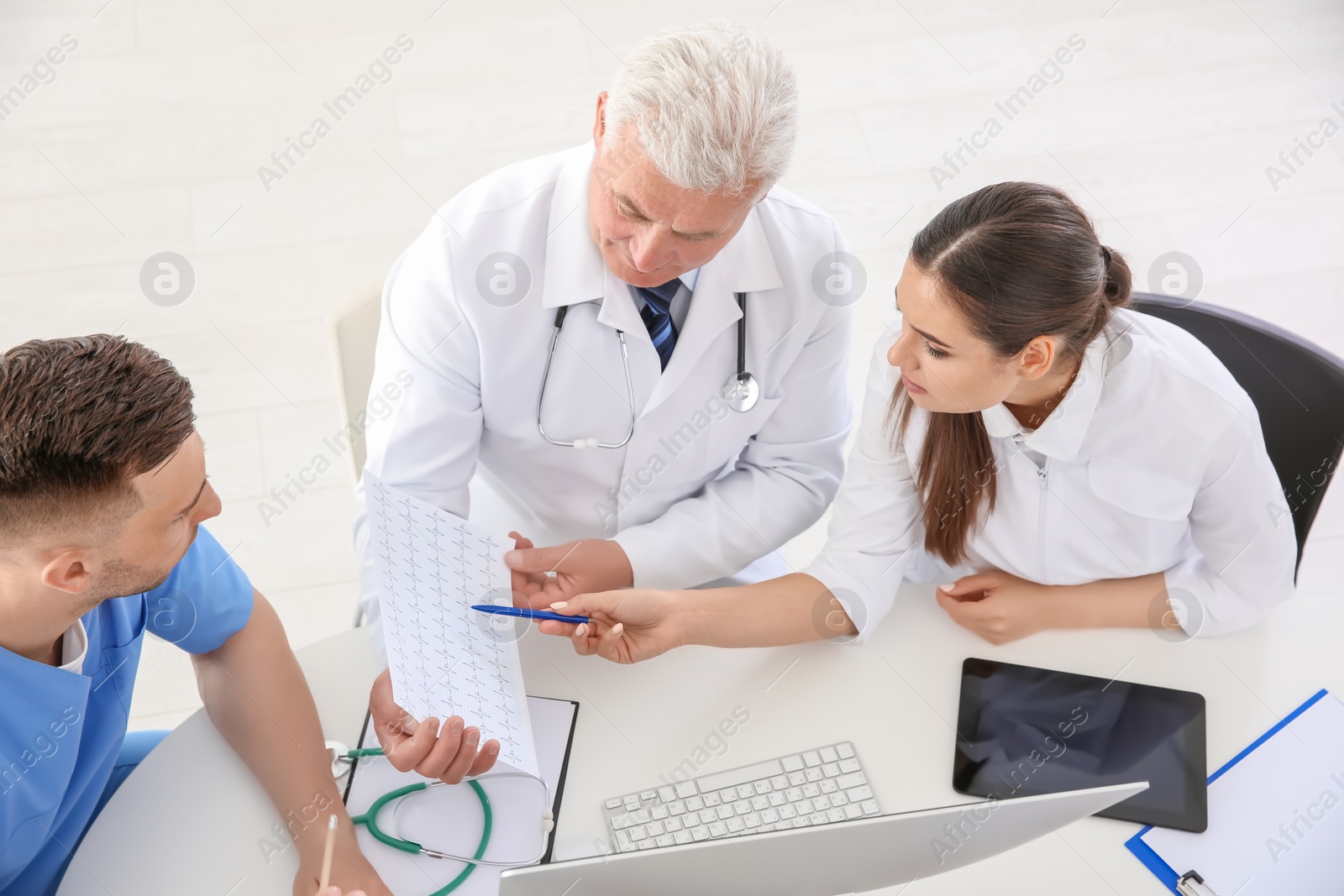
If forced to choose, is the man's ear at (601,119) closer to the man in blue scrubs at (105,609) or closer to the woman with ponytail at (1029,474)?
the woman with ponytail at (1029,474)

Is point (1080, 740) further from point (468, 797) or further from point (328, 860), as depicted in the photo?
point (328, 860)

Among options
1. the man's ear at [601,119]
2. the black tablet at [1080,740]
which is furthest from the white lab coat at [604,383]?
the black tablet at [1080,740]

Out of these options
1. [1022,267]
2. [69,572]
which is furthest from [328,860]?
[1022,267]

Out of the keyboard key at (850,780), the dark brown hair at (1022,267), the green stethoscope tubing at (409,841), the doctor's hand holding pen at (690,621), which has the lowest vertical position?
the green stethoscope tubing at (409,841)

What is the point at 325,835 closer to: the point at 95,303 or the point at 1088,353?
the point at 1088,353

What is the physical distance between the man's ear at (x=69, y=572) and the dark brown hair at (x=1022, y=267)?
1043 mm

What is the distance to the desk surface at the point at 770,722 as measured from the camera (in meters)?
1.28

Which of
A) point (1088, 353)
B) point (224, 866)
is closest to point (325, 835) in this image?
point (224, 866)

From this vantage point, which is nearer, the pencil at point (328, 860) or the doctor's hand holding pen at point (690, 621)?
the pencil at point (328, 860)

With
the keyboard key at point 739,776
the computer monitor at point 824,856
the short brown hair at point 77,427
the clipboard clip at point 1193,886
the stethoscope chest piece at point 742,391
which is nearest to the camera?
the computer monitor at point 824,856

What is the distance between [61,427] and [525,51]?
2839 millimetres

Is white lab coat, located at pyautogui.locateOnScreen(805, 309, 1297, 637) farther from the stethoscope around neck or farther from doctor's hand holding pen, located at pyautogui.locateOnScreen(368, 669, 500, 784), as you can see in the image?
doctor's hand holding pen, located at pyautogui.locateOnScreen(368, 669, 500, 784)

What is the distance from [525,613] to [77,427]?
55 cm

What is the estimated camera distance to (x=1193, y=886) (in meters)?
1.25
